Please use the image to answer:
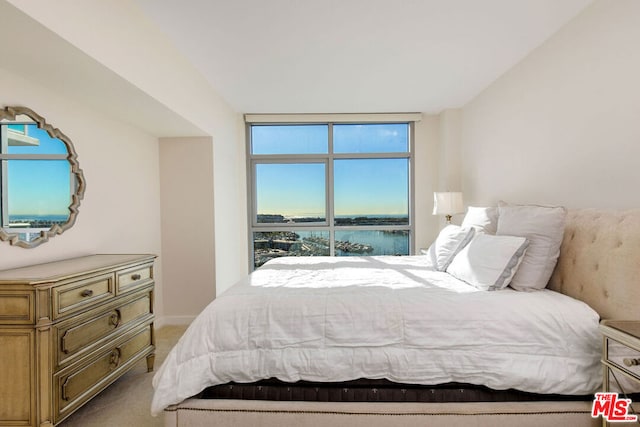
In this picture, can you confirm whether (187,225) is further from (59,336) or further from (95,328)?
(59,336)

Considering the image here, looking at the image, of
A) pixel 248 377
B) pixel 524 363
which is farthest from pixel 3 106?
pixel 524 363

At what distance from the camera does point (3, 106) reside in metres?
1.75

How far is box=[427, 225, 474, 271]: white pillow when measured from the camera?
2357mm

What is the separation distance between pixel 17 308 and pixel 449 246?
2596 mm

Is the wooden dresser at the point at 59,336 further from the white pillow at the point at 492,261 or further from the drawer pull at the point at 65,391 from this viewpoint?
the white pillow at the point at 492,261

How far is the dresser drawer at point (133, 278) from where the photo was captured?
1.96 metres

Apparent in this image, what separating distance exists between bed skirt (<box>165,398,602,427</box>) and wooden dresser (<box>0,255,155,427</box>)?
581 mm

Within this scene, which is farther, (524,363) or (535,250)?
(535,250)

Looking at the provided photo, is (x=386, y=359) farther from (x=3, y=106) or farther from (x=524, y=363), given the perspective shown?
(x=3, y=106)

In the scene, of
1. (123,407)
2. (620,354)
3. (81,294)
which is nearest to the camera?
(620,354)

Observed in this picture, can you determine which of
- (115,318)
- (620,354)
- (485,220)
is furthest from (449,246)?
(115,318)

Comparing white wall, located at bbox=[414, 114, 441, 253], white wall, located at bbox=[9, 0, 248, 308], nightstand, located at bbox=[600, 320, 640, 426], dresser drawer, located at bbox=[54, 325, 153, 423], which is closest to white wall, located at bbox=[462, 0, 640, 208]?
nightstand, located at bbox=[600, 320, 640, 426]

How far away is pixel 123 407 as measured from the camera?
189cm

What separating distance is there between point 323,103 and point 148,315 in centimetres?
286
